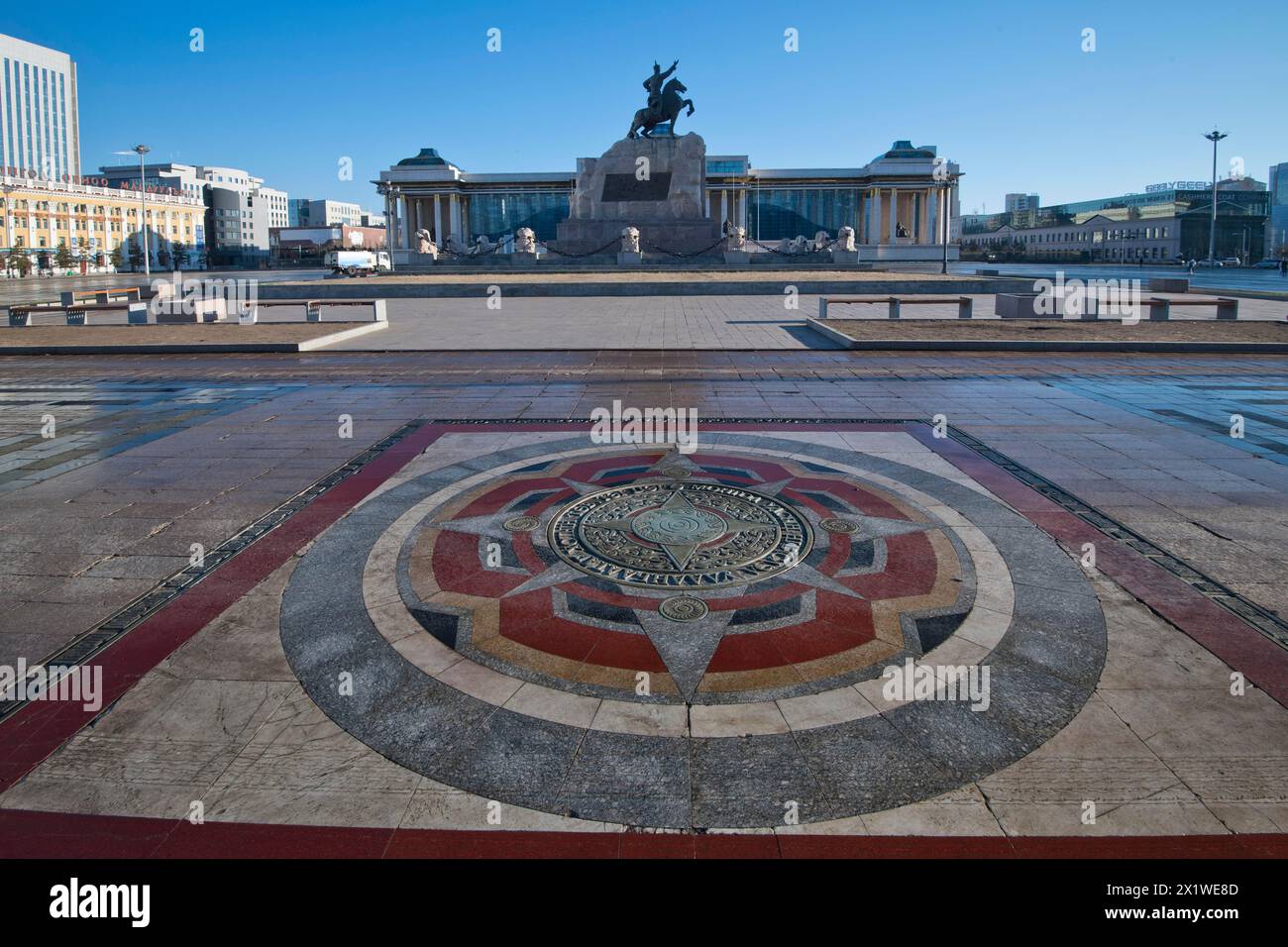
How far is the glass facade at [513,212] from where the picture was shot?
102 m

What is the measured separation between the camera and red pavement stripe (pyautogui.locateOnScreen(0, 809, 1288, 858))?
3217 mm

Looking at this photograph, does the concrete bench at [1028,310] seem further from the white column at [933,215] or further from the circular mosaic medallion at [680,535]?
the white column at [933,215]

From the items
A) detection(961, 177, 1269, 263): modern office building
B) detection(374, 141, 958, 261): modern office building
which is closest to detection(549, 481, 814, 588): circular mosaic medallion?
detection(374, 141, 958, 261): modern office building

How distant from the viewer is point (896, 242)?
88.9m

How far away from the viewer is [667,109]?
50.0 metres

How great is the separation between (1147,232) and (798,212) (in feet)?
125

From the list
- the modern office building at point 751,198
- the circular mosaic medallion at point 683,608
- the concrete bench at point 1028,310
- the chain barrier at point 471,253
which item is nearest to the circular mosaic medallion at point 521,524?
the circular mosaic medallion at point 683,608

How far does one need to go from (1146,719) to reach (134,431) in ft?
36.0

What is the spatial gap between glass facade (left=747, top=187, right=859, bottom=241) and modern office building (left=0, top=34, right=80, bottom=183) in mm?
114923

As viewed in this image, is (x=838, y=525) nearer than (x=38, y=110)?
Yes

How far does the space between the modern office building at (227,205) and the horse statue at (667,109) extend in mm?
62600

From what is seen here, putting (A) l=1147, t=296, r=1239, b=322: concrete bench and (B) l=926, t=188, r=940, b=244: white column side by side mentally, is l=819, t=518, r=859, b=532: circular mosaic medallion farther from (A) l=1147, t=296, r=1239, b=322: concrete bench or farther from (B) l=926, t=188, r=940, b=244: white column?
(B) l=926, t=188, r=940, b=244: white column

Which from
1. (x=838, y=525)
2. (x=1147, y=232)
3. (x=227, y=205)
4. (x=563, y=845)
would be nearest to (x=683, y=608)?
(x=838, y=525)

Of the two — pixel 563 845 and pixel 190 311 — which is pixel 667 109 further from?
pixel 563 845
